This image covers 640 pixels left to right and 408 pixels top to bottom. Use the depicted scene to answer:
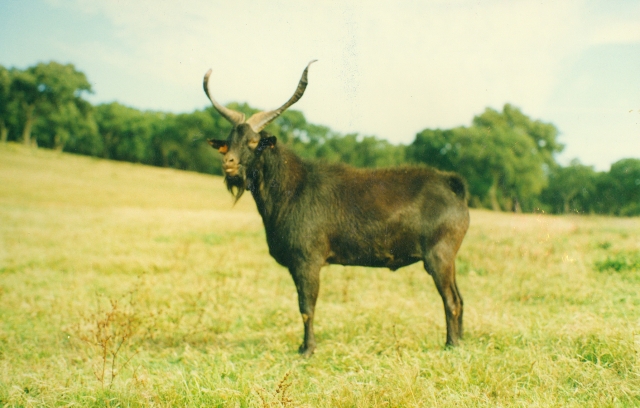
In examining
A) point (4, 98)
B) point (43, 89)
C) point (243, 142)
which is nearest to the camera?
point (243, 142)

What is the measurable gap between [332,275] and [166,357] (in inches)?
191

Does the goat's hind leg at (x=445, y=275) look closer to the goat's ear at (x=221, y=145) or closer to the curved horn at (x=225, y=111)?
the goat's ear at (x=221, y=145)

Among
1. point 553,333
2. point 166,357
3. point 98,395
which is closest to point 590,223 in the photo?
point 553,333

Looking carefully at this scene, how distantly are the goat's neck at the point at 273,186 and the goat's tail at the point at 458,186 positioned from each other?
1.97 metres

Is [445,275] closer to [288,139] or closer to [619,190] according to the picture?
[619,190]

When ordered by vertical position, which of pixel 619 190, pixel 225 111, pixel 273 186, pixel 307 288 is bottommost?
pixel 307 288

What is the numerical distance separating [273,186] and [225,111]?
1.10m

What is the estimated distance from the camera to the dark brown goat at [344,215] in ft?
17.2

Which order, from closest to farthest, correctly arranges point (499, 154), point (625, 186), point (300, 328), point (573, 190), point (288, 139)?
point (300, 328) → point (625, 186) → point (573, 190) → point (499, 154) → point (288, 139)

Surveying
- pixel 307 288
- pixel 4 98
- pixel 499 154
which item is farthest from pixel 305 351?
pixel 4 98

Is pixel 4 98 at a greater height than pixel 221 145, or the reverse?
pixel 4 98

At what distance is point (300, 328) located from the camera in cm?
609

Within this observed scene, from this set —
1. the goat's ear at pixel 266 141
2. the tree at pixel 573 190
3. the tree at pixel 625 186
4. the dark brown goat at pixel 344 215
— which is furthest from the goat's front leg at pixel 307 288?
the tree at pixel 625 186

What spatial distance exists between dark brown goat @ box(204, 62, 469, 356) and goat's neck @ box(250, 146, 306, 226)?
13 mm
